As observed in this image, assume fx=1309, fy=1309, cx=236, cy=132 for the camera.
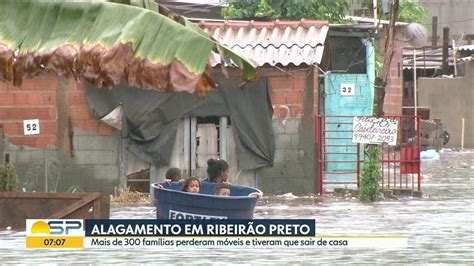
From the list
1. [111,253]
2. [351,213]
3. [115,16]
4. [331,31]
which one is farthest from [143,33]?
[331,31]

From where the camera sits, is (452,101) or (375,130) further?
(452,101)

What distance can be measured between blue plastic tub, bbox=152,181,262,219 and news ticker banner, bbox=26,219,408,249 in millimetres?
117

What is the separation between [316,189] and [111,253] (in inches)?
417

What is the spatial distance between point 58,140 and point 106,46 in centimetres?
1432

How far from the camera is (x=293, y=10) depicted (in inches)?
1570

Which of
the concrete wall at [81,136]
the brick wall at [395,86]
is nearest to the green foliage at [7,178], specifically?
the concrete wall at [81,136]

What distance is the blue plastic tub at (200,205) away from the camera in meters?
18.0

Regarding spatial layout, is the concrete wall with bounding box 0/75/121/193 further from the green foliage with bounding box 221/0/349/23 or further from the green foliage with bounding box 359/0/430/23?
the green foliage with bounding box 359/0/430/23

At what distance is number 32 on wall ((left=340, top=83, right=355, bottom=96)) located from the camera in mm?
30750

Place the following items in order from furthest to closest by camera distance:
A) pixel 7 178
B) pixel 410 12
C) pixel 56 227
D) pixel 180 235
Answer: pixel 410 12 < pixel 7 178 < pixel 180 235 < pixel 56 227

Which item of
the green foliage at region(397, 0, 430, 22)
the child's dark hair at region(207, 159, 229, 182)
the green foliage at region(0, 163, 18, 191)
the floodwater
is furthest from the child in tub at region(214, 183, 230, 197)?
the green foliage at region(397, 0, 430, 22)

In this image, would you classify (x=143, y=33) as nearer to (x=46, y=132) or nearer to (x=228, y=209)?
(x=228, y=209)

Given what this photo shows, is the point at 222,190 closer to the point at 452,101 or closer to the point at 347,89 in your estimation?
the point at 347,89

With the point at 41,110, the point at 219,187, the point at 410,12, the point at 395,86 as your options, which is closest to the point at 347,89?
the point at 41,110
